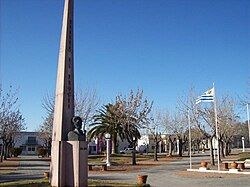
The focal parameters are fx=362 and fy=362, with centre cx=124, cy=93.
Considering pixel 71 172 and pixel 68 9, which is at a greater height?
pixel 68 9

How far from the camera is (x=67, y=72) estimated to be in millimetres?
16203

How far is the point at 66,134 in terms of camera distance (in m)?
15.6

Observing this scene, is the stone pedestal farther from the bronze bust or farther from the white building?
the white building

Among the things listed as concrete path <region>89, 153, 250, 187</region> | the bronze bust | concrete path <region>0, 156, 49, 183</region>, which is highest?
the bronze bust

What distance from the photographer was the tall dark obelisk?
15094 millimetres

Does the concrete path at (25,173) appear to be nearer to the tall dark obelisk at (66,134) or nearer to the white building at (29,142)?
the tall dark obelisk at (66,134)

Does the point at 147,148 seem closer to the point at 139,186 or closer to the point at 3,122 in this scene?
the point at 3,122

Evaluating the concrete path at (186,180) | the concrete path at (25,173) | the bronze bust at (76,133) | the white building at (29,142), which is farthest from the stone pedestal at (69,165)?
the white building at (29,142)

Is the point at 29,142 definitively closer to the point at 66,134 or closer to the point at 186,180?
the point at 186,180

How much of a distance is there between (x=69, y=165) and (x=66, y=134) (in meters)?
1.33

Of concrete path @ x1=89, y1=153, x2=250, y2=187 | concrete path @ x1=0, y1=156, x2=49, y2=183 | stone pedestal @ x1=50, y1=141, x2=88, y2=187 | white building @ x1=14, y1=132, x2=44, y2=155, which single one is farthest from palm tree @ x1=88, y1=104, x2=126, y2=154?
white building @ x1=14, y1=132, x2=44, y2=155

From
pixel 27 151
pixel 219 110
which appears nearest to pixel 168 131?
pixel 219 110

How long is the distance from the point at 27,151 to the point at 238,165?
282ft

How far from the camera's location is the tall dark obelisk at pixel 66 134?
15094mm
